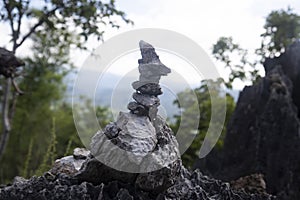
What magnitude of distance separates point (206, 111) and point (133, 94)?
160 inches

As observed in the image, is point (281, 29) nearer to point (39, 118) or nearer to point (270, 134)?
point (270, 134)

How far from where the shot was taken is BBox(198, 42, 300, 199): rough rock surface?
12.1 ft

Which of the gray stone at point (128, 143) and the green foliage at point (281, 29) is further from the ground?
the green foliage at point (281, 29)

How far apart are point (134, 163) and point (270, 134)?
239cm

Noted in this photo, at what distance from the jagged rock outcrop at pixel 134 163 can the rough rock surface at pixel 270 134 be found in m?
1.84

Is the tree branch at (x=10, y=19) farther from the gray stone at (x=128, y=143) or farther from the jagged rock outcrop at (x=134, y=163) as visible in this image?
the gray stone at (x=128, y=143)

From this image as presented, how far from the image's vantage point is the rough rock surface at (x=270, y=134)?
3.70 meters

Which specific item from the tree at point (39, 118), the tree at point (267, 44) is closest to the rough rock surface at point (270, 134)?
the tree at point (267, 44)

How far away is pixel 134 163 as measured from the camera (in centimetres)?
175

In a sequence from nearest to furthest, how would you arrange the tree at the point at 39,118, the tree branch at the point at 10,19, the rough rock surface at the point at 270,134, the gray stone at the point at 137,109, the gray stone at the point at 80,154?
the gray stone at the point at 137,109
the gray stone at the point at 80,154
the rough rock surface at the point at 270,134
the tree branch at the point at 10,19
the tree at the point at 39,118

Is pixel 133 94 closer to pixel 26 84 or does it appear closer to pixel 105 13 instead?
pixel 105 13

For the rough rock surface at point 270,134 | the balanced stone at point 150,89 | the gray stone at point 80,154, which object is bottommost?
the gray stone at point 80,154

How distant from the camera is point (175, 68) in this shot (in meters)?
2.05

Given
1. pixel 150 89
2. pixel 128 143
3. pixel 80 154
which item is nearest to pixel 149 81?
pixel 150 89
